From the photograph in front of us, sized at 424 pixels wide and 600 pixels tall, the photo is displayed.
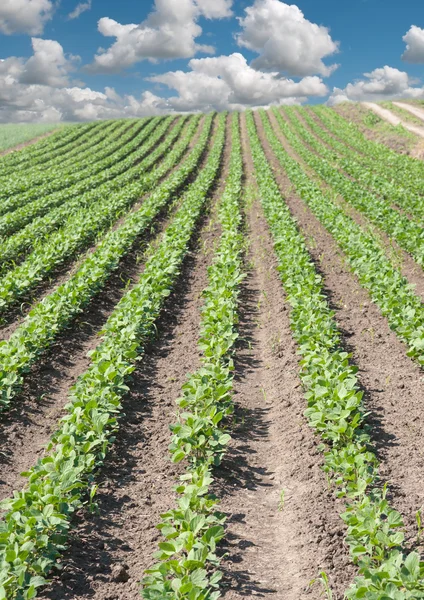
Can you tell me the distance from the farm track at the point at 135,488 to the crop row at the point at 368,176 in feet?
38.0

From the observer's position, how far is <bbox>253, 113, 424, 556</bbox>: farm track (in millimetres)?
5031

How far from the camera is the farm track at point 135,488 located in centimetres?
412

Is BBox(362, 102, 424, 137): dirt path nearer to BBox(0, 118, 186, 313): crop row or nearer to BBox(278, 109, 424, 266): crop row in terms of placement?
BBox(278, 109, 424, 266): crop row

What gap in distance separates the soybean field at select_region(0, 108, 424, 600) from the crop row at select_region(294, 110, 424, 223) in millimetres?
2445

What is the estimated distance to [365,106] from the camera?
52.2 metres

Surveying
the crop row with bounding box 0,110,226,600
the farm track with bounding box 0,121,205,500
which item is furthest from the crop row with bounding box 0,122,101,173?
the crop row with bounding box 0,110,226,600

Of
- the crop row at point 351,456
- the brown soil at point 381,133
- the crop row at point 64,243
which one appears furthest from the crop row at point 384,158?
the crop row at point 351,456

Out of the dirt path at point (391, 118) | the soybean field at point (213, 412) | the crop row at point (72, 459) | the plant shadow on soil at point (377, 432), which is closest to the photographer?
the crop row at point (72, 459)

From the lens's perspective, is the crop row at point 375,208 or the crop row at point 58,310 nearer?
the crop row at point 58,310

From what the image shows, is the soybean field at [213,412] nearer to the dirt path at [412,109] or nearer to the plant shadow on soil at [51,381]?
the plant shadow on soil at [51,381]

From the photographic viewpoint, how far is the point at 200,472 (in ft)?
16.4

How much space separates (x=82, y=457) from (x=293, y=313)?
4.60m

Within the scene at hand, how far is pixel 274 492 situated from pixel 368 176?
20857 millimetres

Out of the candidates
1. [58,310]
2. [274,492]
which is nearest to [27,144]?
[58,310]
